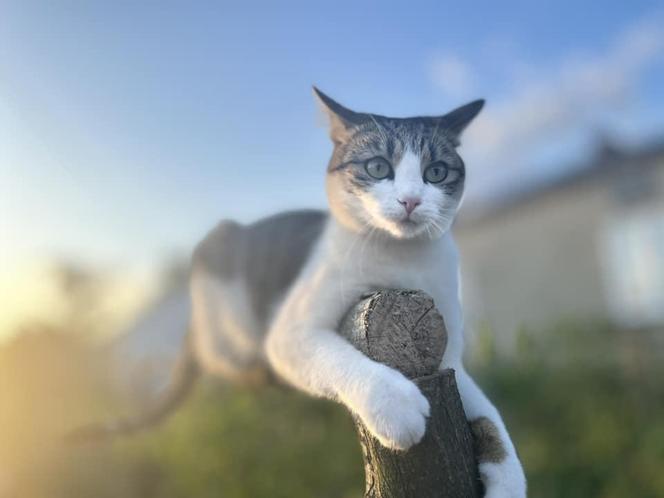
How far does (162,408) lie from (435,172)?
2.35ft

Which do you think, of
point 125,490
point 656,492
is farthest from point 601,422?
point 125,490

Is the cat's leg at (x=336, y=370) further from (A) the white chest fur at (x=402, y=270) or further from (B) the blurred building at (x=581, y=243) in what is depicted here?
(B) the blurred building at (x=581, y=243)

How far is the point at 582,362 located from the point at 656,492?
0.82m

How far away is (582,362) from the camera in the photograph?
128 inches

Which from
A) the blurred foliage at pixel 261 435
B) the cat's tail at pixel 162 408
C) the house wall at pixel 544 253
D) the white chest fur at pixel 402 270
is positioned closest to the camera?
the white chest fur at pixel 402 270

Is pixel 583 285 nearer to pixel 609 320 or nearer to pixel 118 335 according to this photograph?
pixel 609 320

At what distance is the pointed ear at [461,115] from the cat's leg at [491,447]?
266 mm

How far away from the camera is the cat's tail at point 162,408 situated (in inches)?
40.5

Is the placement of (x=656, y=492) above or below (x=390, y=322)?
below

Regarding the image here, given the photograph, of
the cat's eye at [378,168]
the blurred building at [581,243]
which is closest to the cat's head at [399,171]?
the cat's eye at [378,168]

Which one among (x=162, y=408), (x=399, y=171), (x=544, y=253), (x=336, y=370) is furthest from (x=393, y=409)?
(x=544, y=253)

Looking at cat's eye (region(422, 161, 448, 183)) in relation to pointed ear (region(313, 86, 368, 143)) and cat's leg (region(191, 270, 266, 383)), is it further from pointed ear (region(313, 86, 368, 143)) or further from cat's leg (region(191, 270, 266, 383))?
cat's leg (region(191, 270, 266, 383))

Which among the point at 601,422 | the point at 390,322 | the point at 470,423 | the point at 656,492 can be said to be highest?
the point at 390,322

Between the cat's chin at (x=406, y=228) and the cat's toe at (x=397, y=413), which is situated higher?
the cat's chin at (x=406, y=228)
